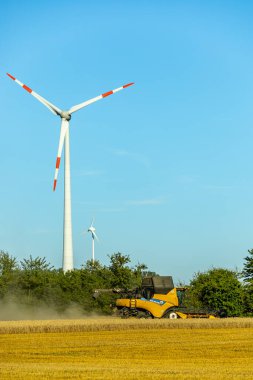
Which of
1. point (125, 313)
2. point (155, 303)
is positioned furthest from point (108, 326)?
point (155, 303)

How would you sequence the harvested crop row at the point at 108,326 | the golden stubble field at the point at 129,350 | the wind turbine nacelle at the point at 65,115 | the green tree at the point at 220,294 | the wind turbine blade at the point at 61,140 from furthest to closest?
the wind turbine nacelle at the point at 65,115, the wind turbine blade at the point at 61,140, the green tree at the point at 220,294, the harvested crop row at the point at 108,326, the golden stubble field at the point at 129,350

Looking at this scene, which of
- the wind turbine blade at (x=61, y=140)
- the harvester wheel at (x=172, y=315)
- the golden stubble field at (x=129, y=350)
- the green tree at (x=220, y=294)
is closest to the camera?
the golden stubble field at (x=129, y=350)

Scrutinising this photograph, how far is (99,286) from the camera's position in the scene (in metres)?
82.1

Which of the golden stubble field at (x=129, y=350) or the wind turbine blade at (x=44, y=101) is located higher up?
the wind turbine blade at (x=44, y=101)

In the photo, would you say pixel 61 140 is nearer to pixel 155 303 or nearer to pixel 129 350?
pixel 155 303

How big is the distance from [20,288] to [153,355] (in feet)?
153

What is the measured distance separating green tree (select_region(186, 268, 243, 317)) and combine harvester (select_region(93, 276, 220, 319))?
33.5ft

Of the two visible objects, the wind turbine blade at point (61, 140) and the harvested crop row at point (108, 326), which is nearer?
the harvested crop row at point (108, 326)

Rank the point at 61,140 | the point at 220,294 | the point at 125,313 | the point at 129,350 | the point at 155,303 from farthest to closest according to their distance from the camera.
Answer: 1. the point at 61,140
2. the point at 220,294
3. the point at 125,313
4. the point at 155,303
5. the point at 129,350

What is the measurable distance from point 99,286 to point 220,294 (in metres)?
13.7

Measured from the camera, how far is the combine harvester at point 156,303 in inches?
2429

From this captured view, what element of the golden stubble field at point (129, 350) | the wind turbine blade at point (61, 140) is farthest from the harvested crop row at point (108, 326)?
the wind turbine blade at point (61, 140)

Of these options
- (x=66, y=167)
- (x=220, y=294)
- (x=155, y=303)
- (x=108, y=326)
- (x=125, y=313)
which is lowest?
(x=108, y=326)

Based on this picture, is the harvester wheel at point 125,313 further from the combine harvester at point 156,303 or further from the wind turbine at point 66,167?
the wind turbine at point 66,167
